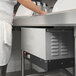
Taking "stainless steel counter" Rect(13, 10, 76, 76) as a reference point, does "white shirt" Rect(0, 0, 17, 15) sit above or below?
above

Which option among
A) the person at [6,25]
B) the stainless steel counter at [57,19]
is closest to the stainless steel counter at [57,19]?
the stainless steel counter at [57,19]

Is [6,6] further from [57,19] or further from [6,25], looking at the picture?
[57,19]

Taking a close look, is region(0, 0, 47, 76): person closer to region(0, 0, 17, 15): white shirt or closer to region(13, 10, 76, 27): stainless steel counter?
region(0, 0, 17, 15): white shirt

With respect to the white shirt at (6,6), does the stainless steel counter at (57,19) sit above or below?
below

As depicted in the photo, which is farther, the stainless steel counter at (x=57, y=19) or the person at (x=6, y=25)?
the person at (x=6, y=25)

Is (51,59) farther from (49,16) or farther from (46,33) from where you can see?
(49,16)

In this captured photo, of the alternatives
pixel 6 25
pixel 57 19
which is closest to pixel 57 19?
pixel 57 19

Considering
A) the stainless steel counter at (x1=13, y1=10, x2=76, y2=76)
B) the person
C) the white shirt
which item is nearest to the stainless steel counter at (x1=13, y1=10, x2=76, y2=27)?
the stainless steel counter at (x1=13, y1=10, x2=76, y2=76)

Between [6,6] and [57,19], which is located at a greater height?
[6,6]

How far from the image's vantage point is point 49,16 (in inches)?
38.6

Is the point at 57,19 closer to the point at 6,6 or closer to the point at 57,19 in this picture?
the point at 57,19

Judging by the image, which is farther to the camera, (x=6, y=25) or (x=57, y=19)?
(x=6, y=25)

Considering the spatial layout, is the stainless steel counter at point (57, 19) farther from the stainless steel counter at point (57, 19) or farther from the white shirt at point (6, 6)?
the white shirt at point (6, 6)

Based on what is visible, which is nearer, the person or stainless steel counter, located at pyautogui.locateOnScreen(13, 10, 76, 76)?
stainless steel counter, located at pyautogui.locateOnScreen(13, 10, 76, 76)
